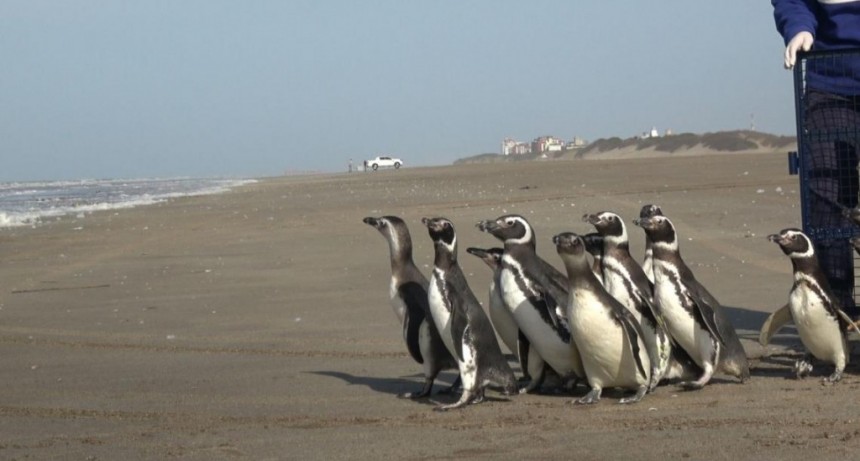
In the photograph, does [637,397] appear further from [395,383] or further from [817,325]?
[395,383]

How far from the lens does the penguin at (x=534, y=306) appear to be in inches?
278

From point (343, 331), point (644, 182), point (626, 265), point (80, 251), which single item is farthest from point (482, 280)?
point (644, 182)

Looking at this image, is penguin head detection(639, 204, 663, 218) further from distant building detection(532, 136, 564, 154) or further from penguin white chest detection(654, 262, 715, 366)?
distant building detection(532, 136, 564, 154)

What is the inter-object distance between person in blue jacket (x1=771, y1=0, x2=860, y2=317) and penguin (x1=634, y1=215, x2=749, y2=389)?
3.45 feet

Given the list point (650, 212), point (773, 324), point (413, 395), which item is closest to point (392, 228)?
point (413, 395)

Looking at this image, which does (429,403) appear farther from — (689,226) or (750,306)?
(689,226)

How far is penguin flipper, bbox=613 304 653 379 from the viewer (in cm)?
670

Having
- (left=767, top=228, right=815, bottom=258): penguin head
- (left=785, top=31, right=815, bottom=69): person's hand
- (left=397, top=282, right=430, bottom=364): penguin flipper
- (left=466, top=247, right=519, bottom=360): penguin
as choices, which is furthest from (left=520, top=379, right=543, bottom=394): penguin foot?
(left=785, top=31, right=815, bottom=69): person's hand

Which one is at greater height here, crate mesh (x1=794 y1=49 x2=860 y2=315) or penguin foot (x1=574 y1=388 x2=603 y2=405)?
crate mesh (x1=794 y1=49 x2=860 y2=315)

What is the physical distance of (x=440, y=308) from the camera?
7.09 m

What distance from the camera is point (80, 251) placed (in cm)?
1798

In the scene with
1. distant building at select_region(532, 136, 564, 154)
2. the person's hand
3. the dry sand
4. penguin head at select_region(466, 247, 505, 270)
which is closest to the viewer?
the dry sand

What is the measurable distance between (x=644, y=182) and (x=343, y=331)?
17331 mm

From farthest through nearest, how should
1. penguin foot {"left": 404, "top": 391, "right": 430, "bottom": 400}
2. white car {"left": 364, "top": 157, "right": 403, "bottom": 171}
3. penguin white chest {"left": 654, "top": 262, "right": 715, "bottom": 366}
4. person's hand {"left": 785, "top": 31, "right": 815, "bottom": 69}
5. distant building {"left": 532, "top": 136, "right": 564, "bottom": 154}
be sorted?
distant building {"left": 532, "top": 136, "right": 564, "bottom": 154} < white car {"left": 364, "top": 157, "right": 403, "bottom": 171} < person's hand {"left": 785, "top": 31, "right": 815, "bottom": 69} < penguin foot {"left": 404, "top": 391, "right": 430, "bottom": 400} < penguin white chest {"left": 654, "top": 262, "right": 715, "bottom": 366}
